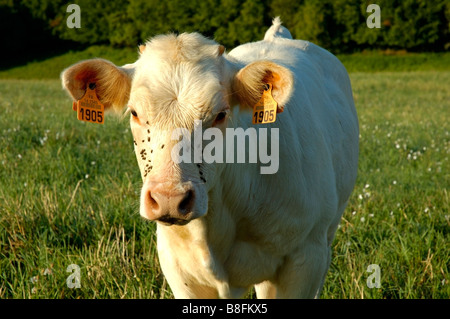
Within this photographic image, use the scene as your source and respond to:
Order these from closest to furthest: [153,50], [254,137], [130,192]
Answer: [153,50]
[254,137]
[130,192]

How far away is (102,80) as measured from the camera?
300 centimetres

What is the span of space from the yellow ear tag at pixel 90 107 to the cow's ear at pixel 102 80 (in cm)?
2

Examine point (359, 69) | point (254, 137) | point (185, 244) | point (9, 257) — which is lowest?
point (359, 69)

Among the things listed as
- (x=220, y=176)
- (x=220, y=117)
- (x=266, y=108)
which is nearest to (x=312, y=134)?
(x=266, y=108)

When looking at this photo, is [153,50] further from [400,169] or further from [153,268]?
[400,169]

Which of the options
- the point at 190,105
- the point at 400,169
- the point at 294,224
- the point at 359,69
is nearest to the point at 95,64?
the point at 190,105

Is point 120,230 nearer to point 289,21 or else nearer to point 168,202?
point 168,202

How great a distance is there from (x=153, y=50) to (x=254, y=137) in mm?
766

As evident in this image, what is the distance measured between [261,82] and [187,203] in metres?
0.90

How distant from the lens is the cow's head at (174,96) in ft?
7.97

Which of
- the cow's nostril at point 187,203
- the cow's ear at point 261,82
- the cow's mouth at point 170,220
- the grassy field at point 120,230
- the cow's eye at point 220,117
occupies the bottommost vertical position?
the grassy field at point 120,230

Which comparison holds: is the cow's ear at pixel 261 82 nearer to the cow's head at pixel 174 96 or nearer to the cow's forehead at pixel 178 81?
the cow's head at pixel 174 96

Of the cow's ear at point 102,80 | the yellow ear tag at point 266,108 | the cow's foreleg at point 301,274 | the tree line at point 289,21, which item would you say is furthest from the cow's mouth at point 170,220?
the tree line at point 289,21
